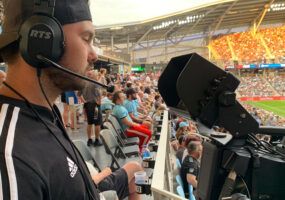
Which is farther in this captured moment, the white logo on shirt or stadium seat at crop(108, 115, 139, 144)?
stadium seat at crop(108, 115, 139, 144)

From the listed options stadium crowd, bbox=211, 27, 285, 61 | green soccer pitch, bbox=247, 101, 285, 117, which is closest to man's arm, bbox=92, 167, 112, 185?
green soccer pitch, bbox=247, 101, 285, 117

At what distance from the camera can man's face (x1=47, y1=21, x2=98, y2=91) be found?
2.16 ft

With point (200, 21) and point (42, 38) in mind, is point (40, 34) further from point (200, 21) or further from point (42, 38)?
point (200, 21)

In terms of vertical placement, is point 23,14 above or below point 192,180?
above

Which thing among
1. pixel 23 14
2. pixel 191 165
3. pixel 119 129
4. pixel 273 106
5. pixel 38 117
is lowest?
pixel 273 106

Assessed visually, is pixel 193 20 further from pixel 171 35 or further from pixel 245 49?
pixel 245 49

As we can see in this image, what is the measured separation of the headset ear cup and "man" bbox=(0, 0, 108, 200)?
1.0 inches

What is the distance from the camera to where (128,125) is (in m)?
4.03

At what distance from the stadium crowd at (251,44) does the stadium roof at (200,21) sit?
2.03 metres

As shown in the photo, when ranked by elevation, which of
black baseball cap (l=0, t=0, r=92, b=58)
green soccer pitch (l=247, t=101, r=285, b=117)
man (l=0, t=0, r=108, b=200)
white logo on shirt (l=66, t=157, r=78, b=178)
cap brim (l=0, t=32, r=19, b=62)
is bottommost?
green soccer pitch (l=247, t=101, r=285, b=117)

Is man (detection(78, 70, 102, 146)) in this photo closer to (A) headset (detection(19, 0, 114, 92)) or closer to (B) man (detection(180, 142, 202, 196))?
(B) man (detection(180, 142, 202, 196))

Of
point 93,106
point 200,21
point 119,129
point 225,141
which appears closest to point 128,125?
point 119,129

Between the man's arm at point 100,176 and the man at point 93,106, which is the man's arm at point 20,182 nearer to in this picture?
the man's arm at point 100,176

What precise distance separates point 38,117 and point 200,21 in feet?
115
